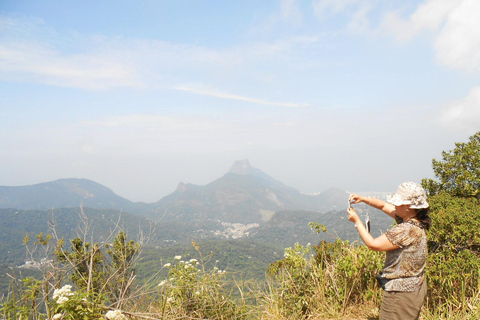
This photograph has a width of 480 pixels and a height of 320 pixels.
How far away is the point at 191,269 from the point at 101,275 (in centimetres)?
138

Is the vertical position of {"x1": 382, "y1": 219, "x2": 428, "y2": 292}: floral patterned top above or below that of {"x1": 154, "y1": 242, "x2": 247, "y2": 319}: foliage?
above

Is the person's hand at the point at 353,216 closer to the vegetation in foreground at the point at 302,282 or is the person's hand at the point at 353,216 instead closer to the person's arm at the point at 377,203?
the person's arm at the point at 377,203

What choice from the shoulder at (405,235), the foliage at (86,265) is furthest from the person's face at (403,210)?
the foliage at (86,265)

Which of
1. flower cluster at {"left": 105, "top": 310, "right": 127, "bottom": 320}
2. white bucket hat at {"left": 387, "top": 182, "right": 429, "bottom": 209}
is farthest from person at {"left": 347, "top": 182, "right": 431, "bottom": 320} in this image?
flower cluster at {"left": 105, "top": 310, "right": 127, "bottom": 320}

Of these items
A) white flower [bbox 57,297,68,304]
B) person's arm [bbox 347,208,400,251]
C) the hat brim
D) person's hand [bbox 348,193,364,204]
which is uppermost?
the hat brim

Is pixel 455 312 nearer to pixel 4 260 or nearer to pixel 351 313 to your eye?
pixel 351 313

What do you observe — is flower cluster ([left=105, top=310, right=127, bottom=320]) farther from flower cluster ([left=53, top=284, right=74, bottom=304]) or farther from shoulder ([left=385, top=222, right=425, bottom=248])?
shoulder ([left=385, top=222, right=425, bottom=248])

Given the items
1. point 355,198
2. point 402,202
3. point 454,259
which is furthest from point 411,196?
point 454,259

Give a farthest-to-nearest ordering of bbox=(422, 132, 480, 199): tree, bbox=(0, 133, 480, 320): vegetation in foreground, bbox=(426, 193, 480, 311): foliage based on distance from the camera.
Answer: bbox=(422, 132, 480, 199): tree, bbox=(426, 193, 480, 311): foliage, bbox=(0, 133, 480, 320): vegetation in foreground

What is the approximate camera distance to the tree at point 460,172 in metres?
7.89

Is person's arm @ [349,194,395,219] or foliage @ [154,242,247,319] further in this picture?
foliage @ [154,242,247,319]

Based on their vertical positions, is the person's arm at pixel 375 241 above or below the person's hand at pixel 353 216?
below

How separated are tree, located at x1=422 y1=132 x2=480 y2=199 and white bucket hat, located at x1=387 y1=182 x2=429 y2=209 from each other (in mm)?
6937

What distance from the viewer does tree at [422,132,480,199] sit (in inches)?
311
